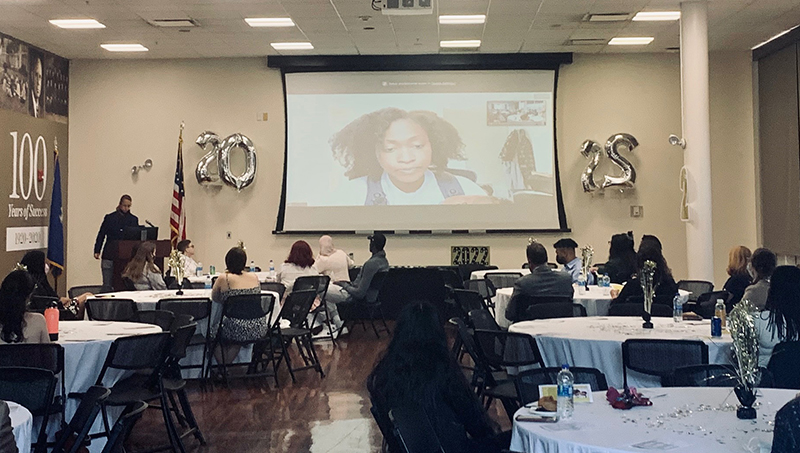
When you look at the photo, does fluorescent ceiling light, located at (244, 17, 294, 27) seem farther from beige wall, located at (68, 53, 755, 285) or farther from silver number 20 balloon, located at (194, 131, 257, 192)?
silver number 20 balloon, located at (194, 131, 257, 192)

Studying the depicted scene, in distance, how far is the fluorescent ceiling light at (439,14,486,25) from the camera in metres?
10.7

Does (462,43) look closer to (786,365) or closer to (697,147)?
(697,147)

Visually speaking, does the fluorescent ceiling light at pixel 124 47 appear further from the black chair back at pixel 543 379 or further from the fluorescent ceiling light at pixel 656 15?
the black chair back at pixel 543 379

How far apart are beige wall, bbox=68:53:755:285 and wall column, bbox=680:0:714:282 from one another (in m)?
2.61

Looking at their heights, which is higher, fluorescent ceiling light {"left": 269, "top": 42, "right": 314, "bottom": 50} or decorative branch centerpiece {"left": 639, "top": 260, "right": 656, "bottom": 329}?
fluorescent ceiling light {"left": 269, "top": 42, "right": 314, "bottom": 50}

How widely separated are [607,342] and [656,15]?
267 inches

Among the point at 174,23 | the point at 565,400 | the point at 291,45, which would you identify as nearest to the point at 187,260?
the point at 174,23

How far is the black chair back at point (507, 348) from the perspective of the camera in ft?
16.9

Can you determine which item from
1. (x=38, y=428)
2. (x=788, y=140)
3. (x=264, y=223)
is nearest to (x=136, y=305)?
(x=38, y=428)

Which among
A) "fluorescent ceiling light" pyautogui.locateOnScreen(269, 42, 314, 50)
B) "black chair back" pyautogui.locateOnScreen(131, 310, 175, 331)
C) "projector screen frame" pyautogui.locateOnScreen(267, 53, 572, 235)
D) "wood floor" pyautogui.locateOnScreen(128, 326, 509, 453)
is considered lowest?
"wood floor" pyautogui.locateOnScreen(128, 326, 509, 453)

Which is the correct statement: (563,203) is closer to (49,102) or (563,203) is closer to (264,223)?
(264,223)

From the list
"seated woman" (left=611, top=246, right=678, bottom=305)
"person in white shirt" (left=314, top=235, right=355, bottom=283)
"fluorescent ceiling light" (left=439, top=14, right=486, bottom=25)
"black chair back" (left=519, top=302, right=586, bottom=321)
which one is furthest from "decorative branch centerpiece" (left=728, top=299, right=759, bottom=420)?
"fluorescent ceiling light" (left=439, top=14, right=486, bottom=25)

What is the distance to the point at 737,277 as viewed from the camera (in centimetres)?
773

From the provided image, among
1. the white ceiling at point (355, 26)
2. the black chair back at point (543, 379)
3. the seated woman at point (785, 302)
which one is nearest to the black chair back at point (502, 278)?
the white ceiling at point (355, 26)
